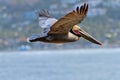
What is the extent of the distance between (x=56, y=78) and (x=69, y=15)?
53.5 metres

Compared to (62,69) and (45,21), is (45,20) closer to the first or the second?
(45,21)

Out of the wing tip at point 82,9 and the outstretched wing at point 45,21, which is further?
the outstretched wing at point 45,21

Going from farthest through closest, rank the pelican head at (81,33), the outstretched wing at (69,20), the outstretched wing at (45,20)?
the outstretched wing at (45,20) < the pelican head at (81,33) < the outstretched wing at (69,20)

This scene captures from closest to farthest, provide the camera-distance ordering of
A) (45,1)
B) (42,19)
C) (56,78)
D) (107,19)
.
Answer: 1. (42,19)
2. (45,1)
3. (107,19)
4. (56,78)

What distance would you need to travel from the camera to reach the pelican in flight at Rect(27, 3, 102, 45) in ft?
12.1

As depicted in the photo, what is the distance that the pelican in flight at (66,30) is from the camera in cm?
369

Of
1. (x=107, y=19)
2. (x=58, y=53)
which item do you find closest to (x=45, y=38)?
(x=107, y=19)

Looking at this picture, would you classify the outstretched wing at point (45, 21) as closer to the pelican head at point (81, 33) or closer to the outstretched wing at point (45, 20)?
the outstretched wing at point (45, 20)

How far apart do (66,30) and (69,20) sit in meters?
0.14

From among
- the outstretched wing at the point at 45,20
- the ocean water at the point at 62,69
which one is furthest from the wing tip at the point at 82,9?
the ocean water at the point at 62,69

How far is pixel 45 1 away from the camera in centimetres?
1459

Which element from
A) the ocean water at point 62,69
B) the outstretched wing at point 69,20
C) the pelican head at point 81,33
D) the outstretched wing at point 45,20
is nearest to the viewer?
the outstretched wing at point 69,20

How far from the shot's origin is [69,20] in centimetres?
371

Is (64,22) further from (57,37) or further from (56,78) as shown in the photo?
(56,78)
